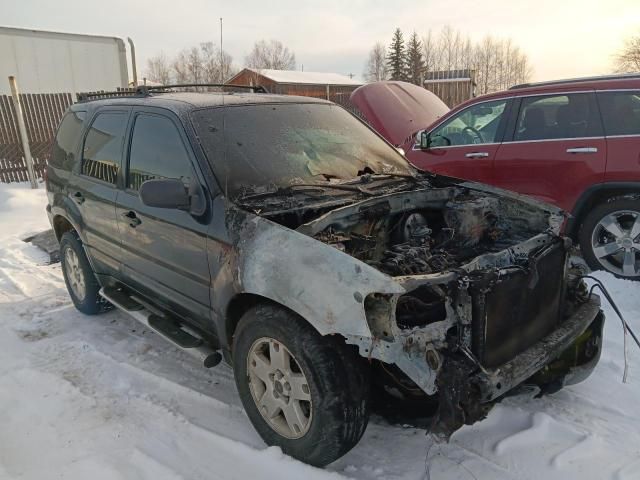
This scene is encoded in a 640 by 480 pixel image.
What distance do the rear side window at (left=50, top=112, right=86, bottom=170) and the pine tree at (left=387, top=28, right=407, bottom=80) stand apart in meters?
41.5

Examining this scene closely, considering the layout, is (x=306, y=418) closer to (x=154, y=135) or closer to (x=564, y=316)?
(x=564, y=316)

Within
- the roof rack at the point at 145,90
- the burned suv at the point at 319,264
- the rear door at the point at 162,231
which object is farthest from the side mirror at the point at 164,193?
the roof rack at the point at 145,90

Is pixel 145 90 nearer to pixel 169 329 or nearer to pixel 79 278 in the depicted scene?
pixel 79 278

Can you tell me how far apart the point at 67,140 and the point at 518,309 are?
168 inches

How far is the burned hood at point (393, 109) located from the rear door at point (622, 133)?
294 cm

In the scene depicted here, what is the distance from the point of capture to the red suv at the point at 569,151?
4.88 meters

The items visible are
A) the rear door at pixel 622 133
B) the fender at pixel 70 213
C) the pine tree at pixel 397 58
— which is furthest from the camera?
the pine tree at pixel 397 58

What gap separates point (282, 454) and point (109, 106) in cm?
314

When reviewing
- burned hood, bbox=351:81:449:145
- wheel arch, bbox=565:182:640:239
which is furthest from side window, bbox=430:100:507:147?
wheel arch, bbox=565:182:640:239

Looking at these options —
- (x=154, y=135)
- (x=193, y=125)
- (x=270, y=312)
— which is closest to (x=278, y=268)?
(x=270, y=312)

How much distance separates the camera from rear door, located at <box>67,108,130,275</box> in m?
3.89

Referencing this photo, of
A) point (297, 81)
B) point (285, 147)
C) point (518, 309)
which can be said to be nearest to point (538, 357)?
point (518, 309)

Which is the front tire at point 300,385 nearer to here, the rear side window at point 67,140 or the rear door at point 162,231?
the rear door at point 162,231

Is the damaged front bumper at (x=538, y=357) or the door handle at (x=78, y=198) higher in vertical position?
the door handle at (x=78, y=198)
